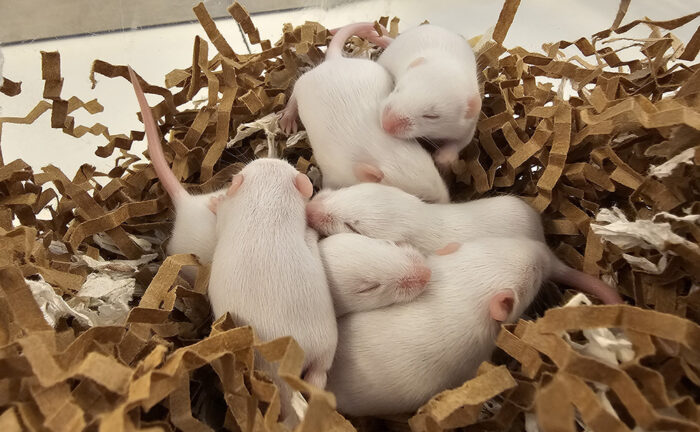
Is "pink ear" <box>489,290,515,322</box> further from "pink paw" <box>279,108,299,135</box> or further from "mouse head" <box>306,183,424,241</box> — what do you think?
"pink paw" <box>279,108,299,135</box>

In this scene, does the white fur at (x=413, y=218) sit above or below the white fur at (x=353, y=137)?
below

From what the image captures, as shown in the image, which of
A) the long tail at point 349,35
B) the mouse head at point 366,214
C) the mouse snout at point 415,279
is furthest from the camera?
the long tail at point 349,35

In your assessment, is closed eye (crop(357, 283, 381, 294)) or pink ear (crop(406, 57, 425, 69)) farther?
pink ear (crop(406, 57, 425, 69))

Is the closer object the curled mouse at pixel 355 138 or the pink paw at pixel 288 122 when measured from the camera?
the curled mouse at pixel 355 138

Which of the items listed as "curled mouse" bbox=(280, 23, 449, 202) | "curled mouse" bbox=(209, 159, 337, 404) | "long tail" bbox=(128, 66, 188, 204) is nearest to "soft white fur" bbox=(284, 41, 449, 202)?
"curled mouse" bbox=(280, 23, 449, 202)

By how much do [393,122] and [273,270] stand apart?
49cm

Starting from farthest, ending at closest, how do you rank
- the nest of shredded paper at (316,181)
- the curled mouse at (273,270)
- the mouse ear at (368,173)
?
the mouse ear at (368,173) < the curled mouse at (273,270) < the nest of shredded paper at (316,181)

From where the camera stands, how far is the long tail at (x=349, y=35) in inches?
58.1

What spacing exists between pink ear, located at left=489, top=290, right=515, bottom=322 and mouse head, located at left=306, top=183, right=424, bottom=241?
234 millimetres

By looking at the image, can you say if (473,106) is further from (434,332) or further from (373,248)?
(434,332)

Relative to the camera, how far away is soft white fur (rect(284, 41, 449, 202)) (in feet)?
4.10

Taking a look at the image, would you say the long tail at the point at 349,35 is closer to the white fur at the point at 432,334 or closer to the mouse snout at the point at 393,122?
the mouse snout at the point at 393,122

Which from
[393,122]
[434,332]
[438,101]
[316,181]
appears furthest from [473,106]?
[434,332]

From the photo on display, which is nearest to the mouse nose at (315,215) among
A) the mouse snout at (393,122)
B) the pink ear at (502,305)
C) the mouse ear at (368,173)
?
the mouse ear at (368,173)
